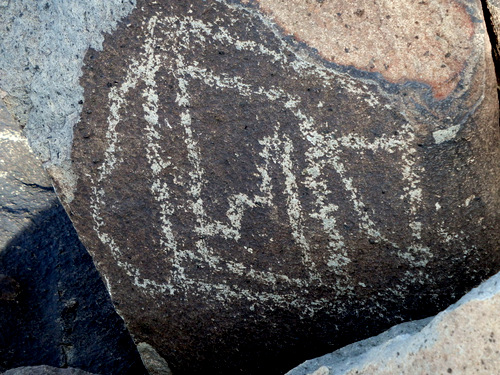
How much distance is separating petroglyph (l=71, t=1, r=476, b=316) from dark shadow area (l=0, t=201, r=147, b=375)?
0.35 m

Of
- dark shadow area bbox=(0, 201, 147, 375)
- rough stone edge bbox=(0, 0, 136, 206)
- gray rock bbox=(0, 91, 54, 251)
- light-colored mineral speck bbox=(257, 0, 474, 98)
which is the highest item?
light-colored mineral speck bbox=(257, 0, 474, 98)

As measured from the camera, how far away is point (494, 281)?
78cm

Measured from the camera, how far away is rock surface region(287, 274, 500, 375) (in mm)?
744

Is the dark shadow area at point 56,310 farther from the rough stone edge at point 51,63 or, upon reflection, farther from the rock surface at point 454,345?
the rock surface at point 454,345

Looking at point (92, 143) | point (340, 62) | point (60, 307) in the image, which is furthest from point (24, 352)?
point (340, 62)

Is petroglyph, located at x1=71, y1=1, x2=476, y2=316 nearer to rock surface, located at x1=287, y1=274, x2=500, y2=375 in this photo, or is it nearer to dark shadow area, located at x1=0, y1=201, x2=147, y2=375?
Result: rock surface, located at x1=287, y1=274, x2=500, y2=375

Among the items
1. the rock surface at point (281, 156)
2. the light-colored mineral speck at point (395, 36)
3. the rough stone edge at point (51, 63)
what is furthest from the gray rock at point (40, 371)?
the light-colored mineral speck at point (395, 36)

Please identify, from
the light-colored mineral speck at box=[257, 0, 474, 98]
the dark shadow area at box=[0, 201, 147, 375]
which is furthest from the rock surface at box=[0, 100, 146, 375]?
the light-colored mineral speck at box=[257, 0, 474, 98]

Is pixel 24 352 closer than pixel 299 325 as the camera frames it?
No

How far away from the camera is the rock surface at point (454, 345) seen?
29.3 inches

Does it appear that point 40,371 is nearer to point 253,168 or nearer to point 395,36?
point 253,168

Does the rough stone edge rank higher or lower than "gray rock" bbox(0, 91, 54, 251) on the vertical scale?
higher

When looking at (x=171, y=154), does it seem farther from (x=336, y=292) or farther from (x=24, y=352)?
(x=24, y=352)

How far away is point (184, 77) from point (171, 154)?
134mm
